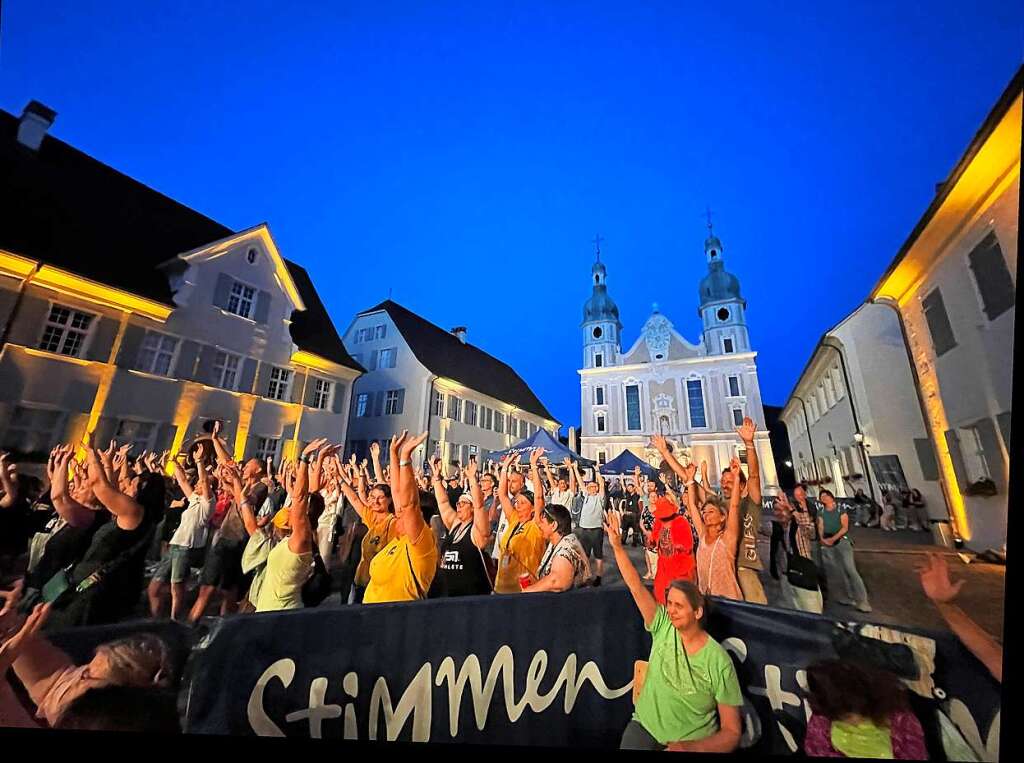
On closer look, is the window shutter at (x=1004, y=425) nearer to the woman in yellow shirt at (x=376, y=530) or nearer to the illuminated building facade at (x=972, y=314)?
the illuminated building facade at (x=972, y=314)

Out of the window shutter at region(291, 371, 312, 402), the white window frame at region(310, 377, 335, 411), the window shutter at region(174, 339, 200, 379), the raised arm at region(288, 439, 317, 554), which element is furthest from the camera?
the white window frame at region(310, 377, 335, 411)

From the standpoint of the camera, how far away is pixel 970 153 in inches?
126

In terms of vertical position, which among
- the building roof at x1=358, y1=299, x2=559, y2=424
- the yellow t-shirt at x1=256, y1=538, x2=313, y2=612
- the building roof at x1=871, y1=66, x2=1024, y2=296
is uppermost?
the building roof at x1=358, y1=299, x2=559, y2=424

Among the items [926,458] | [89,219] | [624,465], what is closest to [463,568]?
[624,465]

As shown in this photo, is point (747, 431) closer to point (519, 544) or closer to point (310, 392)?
point (519, 544)

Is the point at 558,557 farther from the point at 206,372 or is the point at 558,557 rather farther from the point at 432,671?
the point at 206,372

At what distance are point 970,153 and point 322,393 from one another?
11516 millimetres

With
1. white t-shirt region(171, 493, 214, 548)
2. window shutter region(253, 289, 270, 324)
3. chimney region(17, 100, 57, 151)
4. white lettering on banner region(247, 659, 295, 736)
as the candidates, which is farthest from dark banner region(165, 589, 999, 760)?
chimney region(17, 100, 57, 151)

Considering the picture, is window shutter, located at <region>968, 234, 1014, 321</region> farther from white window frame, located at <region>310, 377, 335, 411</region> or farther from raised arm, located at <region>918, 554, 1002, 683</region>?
white window frame, located at <region>310, 377, 335, 411</region>

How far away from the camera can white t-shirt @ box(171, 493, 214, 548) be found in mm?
3885

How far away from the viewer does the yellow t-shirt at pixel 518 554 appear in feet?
10.9

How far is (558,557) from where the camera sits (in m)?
2.69

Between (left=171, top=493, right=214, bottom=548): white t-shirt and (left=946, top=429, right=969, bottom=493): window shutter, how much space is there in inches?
336

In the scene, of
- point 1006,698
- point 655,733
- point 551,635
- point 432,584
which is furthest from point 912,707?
point 432,584
